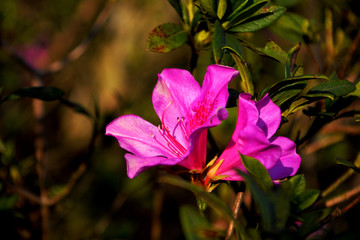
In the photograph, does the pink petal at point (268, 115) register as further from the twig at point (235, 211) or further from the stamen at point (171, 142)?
the stamen at point (171, 142)

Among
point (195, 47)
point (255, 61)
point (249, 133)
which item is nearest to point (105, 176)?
point (255, 61)

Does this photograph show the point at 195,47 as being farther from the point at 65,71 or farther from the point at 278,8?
the point at 65,71

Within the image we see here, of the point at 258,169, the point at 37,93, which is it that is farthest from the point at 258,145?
the point at 37,93

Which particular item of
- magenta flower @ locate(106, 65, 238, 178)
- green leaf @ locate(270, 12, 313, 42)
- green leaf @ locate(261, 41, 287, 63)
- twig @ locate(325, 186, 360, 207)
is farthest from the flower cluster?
green leaf @ locate(270, 12, 313, 42)

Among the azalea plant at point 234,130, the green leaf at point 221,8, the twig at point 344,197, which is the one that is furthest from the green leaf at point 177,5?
the twig at point 344,197

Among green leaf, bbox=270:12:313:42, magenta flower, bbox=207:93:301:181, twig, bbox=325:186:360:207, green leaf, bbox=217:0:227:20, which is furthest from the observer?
green leaf, bbox=270:12:313:42

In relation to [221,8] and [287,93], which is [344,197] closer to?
[287,93]

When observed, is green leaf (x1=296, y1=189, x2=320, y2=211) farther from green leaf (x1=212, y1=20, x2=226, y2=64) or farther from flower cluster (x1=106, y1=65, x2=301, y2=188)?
green leaf (x1=212, y1=20, x2=226, y2=64)
